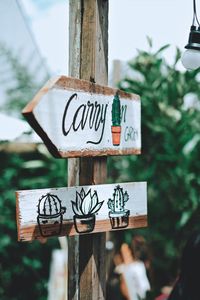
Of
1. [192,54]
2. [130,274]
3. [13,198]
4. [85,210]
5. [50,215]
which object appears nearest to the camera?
[50,215]

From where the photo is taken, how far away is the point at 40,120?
1.36 meters

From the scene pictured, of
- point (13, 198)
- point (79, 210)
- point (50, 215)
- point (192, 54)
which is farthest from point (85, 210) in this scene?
point (13, 198)

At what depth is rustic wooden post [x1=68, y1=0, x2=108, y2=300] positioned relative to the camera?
5.60 ft

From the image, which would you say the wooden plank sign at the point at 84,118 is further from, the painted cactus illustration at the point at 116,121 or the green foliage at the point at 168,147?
the green foliage at the point at 168,147

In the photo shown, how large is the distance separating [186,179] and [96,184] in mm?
1986

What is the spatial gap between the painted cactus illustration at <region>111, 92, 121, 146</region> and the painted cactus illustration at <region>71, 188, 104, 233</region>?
20 cm

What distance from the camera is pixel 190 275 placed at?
6.47ft

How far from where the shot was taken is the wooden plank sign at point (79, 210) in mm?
1453

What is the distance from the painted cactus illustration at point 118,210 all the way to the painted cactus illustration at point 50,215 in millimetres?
214

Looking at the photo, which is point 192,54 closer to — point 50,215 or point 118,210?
point 118,210

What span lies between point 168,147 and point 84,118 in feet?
6.90

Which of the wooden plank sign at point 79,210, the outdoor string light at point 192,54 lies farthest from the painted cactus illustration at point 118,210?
the outdoor string light at point 192,54

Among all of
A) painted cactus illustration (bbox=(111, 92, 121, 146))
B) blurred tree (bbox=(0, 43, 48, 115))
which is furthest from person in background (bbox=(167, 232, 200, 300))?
blurred tree (bbox=(0, 43, 48, 115))

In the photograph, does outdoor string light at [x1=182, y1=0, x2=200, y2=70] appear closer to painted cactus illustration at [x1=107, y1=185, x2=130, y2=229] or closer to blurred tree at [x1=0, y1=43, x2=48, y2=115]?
painted cactus illustration at [x1=107, y1=185, x2=130, y2=229]
